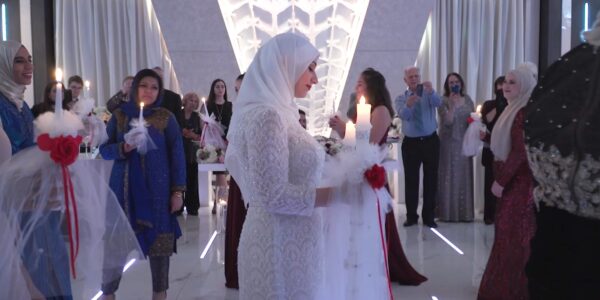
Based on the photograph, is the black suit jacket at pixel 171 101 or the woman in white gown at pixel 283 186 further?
the black suit jacket at pixel 171 101

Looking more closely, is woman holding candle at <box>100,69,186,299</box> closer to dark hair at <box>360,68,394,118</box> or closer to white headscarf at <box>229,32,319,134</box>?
white headscarf at <box>229,32,319,134</box>

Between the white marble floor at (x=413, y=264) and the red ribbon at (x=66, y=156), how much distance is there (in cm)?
157

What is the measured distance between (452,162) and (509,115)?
3.22 meters

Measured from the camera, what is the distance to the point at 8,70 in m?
2.37

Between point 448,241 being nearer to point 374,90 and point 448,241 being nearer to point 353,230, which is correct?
point 374,90

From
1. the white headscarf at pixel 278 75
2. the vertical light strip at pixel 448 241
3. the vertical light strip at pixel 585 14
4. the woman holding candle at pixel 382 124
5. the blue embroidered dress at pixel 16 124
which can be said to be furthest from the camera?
the vertical light strip at pixel 585 14

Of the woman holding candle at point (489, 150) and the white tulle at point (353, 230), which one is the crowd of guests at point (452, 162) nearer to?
the woman holding candle at point (489, 150)

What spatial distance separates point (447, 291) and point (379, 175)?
2237 mm

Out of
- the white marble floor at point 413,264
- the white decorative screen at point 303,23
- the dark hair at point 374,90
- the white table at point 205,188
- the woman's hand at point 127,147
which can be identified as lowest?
the white marble floor at point 413,264

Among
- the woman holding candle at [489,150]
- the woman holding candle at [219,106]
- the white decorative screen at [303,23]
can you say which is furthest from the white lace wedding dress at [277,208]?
the white decorative screen at [303,23]

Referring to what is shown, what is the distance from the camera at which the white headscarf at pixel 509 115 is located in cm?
320

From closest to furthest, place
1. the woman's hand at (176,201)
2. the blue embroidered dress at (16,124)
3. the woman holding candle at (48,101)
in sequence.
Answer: the blue embroidered dress at (16,124)
the woman's hand at (176,201)
the woman holding candle at (48,101)

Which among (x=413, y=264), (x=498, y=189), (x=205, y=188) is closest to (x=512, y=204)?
(x=498, y=189)

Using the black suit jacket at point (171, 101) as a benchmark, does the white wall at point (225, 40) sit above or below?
above
